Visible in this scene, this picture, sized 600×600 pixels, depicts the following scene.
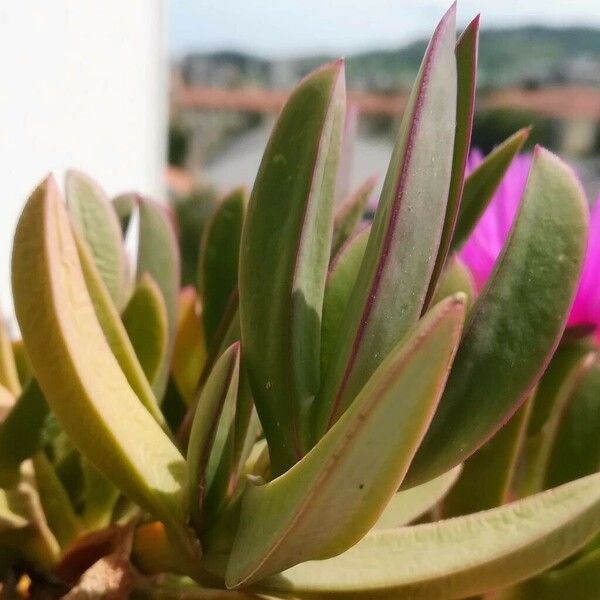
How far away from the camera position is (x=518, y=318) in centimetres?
20

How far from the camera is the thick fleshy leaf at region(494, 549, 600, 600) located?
0.25 meters

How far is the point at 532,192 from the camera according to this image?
0.20 m

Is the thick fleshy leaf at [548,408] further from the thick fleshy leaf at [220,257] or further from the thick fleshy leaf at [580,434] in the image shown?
the thick fleshy leaf at [220,257]

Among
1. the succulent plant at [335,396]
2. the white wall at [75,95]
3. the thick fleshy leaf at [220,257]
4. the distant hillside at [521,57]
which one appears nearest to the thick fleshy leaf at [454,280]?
the succulent plant at [335,396]

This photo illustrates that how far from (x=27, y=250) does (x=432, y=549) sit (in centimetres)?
12

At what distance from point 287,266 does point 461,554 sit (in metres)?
0.09

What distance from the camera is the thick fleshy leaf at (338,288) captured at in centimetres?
23

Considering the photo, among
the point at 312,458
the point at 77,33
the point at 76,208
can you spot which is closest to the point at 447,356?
the point at 312,458

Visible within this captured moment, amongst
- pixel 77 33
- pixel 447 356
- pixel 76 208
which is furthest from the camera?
pixel 77 33

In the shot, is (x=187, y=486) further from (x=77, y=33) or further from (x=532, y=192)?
(x=77, y=33)

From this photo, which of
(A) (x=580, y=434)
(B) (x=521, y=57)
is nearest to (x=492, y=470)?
(A) (x=580, y=434)

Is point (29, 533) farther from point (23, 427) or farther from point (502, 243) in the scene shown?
point (502, 243)

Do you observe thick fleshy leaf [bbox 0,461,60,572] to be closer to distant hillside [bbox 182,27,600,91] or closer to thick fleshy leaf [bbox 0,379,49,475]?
thick fleshy leaf [bbox 0,379,49,475]

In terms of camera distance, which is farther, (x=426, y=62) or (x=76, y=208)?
(x=76, y=208)
